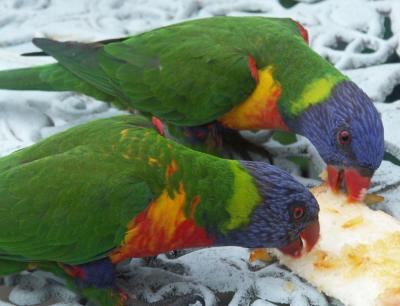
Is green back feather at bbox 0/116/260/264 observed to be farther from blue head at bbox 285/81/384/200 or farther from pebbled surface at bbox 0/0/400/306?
blue head at bbox 285/81/384/200

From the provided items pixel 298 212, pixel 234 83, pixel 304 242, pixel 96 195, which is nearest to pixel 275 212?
pixel 298 212

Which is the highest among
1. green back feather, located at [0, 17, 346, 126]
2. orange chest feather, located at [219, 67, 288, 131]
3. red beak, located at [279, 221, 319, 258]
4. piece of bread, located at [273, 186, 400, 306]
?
green back feather, located at [0, 17, 346, 126]

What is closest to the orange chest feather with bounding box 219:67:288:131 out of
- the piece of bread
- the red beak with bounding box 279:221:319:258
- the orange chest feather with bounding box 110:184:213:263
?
the piece of bread

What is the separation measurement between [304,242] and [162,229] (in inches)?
17.2

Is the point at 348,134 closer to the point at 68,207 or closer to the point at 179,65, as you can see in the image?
the point at 179,65

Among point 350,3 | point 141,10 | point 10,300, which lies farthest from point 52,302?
point 350,3

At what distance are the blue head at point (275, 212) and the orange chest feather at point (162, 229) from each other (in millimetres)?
85

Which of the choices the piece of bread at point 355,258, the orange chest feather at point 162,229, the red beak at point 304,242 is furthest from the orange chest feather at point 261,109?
the orange chest feather at point 162,229

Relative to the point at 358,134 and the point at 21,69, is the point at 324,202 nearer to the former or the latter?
the point at 358,134

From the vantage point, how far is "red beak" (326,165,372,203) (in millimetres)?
2158

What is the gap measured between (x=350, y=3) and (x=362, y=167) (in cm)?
140

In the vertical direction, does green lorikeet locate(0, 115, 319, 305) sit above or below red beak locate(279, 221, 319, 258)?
above

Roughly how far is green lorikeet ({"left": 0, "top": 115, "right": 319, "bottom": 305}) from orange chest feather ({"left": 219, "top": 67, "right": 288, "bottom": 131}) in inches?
22.4

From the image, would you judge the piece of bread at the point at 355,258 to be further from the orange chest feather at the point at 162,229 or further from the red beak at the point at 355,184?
the orange chest feather at the point at 162,229
